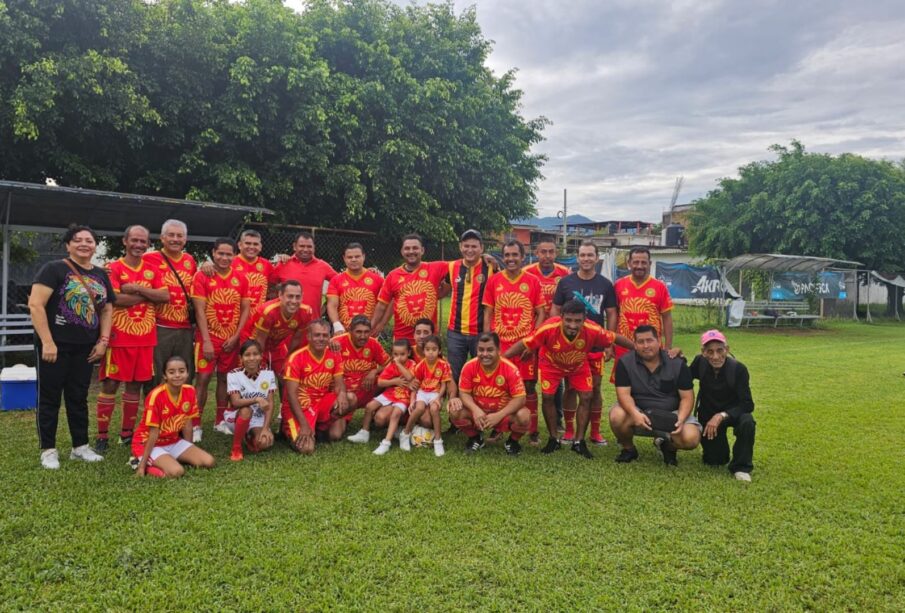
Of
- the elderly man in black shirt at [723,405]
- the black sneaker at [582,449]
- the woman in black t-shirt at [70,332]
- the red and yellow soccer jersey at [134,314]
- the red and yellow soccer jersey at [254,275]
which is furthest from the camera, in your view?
the red and yellow soccer jersey at [254,275]

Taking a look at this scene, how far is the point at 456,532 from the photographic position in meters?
3.26

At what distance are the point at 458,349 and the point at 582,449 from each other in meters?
1.42

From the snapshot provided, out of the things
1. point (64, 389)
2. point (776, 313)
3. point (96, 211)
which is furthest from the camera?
point (776, 313)

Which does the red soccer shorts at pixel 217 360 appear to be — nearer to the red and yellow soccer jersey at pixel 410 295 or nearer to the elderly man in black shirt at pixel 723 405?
the red and yellow soccer jersey at pixel 410 295

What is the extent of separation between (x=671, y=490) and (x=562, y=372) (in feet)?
4.40

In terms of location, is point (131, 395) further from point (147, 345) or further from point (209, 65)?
point (209, 65)

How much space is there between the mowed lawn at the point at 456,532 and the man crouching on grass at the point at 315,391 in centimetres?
25

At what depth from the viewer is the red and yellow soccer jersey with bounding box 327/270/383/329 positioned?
18.2 ft

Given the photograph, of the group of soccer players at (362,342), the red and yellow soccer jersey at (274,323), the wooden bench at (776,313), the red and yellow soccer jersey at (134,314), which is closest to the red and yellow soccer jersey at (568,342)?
the group of soccer players at (362,342)

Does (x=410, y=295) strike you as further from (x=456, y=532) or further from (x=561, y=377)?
(x=456, y=532)

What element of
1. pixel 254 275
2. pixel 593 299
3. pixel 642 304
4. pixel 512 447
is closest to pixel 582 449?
pixel 512 447

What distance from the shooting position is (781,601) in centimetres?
263

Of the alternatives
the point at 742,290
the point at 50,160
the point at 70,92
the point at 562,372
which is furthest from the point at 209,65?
the point at 742,290

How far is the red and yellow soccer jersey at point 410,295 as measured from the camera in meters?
5.43
